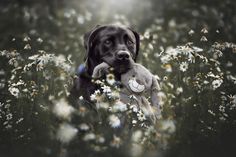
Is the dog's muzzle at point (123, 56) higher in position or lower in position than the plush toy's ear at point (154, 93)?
higher

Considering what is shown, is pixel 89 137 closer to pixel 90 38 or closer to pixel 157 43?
pixel 90 38

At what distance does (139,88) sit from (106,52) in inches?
26.8

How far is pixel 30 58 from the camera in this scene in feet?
23.7

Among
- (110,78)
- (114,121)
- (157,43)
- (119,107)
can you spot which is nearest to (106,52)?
(110,78)

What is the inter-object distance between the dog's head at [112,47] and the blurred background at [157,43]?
0.55 metres

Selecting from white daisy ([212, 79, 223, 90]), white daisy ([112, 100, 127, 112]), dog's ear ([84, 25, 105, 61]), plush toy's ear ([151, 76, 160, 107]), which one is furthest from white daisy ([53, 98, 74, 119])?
white daisy ([212, 79, 223, 90])

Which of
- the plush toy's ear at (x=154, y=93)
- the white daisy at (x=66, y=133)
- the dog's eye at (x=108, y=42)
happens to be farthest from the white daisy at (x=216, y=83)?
the white daisy at (x=66, y=133)

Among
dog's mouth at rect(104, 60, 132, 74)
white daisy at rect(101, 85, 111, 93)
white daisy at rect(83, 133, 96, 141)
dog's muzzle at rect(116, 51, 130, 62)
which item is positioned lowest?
white daisy at rect(83, 133, 96, 141)

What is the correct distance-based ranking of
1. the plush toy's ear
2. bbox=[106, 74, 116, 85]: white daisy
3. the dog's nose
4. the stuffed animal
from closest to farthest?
1. bbox=[106, 74, 116, 85]: white daisy
2. the stuffed animal
3. the dog's nose
4. the plush toy's ear

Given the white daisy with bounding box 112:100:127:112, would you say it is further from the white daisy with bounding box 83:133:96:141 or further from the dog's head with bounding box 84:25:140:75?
the dog's head with bounding box 84:25:140:75

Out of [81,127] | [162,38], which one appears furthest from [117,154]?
[162,38]

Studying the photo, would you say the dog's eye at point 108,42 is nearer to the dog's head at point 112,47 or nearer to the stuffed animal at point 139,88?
the dog's head at point 112,47

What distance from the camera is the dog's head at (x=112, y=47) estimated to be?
652cm

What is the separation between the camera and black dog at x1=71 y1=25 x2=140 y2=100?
6543mm
